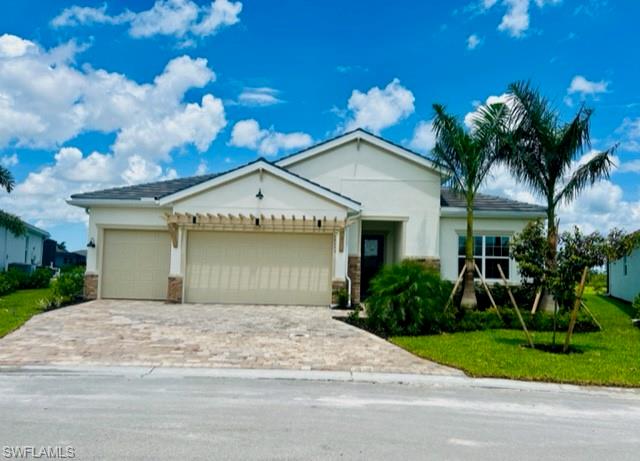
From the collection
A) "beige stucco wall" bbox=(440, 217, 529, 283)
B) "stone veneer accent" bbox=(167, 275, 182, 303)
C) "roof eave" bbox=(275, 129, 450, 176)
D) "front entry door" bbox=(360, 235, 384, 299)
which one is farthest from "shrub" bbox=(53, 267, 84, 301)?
"beige stucco wall" bbox=(440, 217, 529, 283)

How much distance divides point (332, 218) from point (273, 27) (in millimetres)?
6741

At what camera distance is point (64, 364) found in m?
8.29

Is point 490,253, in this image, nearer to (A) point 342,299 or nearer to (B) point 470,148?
(B) point 470,148

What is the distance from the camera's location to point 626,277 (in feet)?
72.3

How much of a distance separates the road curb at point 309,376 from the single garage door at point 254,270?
8492mm

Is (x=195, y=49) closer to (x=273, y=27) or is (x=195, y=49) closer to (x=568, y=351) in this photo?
(x=273, y=27)

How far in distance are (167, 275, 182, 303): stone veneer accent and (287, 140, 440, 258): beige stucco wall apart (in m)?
6.02

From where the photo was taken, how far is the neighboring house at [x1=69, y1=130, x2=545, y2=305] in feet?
53.8

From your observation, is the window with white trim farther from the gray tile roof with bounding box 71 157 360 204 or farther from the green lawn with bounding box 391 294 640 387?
the green lawn with bounding box 391 294 640 387

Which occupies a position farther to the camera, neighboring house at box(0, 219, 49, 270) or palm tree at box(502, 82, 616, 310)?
neighboring house at box(0, 219, 49, 270)

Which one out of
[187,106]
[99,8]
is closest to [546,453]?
[99,8]

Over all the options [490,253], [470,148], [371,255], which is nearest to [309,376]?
[470,148]

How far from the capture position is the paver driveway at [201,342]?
344 inches

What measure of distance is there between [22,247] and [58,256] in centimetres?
1523
